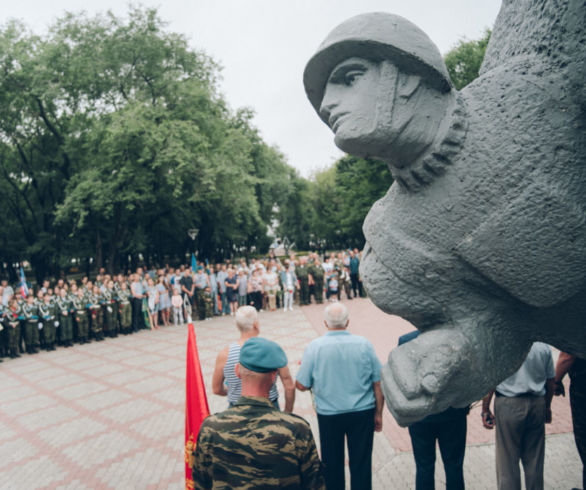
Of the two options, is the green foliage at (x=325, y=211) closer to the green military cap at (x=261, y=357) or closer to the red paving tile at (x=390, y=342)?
the red paving tile at (x=390, y=342)

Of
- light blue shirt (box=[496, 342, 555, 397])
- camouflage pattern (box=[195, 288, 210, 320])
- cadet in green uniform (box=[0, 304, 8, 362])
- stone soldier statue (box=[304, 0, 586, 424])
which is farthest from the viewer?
camouflage pattern (box=[195, 288, 210, 320])

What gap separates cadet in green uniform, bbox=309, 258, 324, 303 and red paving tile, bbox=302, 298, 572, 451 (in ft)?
2.11

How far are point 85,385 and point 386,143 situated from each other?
29.1ft

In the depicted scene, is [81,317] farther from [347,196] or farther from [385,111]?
[347,196]

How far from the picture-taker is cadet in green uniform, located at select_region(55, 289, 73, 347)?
1216cm

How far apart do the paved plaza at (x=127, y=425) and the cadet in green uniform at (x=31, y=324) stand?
453 millimetres

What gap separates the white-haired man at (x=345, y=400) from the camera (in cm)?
354

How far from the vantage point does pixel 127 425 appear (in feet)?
20.3

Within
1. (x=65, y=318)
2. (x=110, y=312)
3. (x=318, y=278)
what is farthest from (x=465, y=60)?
(x=65, y=318)

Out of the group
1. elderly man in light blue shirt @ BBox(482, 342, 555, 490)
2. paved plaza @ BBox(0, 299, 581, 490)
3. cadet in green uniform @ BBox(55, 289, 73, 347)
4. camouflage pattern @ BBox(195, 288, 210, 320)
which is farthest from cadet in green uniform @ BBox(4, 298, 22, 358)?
elderly man in light blue shirt @ BBox(482, 342, 555, 490)

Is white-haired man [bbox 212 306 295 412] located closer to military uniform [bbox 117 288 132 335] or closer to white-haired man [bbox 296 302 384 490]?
white-haired man [bbox 296 302 384 490]

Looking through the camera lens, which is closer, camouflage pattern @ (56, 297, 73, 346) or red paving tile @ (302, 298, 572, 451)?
red paving tile @ (302, 298, 572, 451)

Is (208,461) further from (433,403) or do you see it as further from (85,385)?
(85,385)

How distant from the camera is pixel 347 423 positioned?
11.7ft
